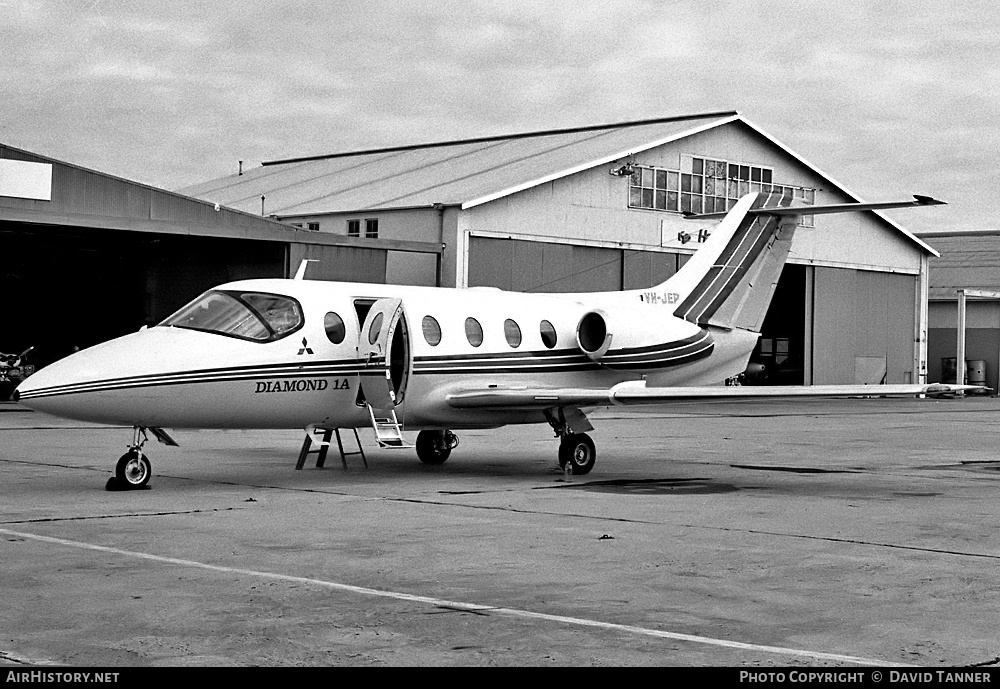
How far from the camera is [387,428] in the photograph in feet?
56.7

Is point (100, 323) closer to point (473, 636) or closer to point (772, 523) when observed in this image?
point (772, 523)

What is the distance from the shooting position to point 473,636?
7492 millimetres

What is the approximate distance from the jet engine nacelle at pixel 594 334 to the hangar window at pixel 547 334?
430mm

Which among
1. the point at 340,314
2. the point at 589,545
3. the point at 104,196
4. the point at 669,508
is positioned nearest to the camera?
the point at 589,545

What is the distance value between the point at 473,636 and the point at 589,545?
392 centimetres

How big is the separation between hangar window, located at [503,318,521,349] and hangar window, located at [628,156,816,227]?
25.6 m

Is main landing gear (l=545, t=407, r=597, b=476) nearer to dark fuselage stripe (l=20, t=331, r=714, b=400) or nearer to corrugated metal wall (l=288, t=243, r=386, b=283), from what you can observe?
dark fuselage stripe (l=20, t=331, r=714, b=400)

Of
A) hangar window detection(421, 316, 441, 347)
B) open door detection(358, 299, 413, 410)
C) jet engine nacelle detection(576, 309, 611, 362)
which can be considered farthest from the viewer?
jet engine nacelle detection(576, 309, 611, 362)

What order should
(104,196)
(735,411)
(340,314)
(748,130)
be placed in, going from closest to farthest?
(340,314), (104,196), (735,411), (748,130)

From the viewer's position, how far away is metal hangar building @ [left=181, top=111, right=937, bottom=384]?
40250mm

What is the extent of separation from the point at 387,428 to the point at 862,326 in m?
39.6

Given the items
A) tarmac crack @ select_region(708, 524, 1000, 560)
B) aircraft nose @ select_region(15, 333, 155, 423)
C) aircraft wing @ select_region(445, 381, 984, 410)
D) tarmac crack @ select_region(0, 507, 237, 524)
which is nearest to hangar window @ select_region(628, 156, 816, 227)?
aircraft wing @ select_region(445, 381, 984, 410)
